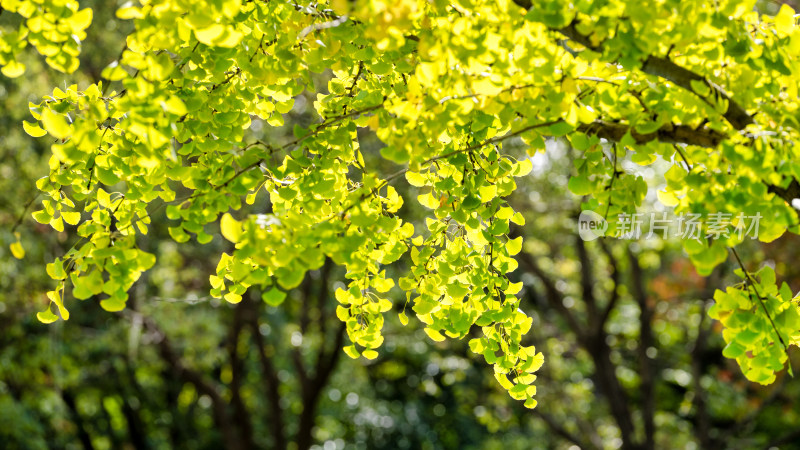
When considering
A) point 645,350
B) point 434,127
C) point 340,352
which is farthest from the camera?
point 340,352

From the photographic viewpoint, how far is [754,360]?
1.96m

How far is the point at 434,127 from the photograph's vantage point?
1.65 meters

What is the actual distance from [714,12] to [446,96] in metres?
0.58

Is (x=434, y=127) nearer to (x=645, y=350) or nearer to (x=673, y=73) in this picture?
(x=673, y=73)

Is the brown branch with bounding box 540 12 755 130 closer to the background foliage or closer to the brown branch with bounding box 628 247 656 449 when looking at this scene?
the background foliage

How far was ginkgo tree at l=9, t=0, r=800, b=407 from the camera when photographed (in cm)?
152

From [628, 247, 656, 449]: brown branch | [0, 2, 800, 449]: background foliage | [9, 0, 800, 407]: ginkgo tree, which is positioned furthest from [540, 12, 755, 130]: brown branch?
[628, 247, 656, 449]: brown branch

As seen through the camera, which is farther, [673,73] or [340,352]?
[340,352]

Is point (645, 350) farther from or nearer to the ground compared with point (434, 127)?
nearer to the ground

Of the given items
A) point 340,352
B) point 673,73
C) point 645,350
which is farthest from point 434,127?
point 340,352

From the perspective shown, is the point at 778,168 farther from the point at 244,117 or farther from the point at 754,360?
the point at 244,117

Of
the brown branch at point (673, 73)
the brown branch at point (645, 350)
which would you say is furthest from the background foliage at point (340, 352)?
the brown branch at point (673, 73)

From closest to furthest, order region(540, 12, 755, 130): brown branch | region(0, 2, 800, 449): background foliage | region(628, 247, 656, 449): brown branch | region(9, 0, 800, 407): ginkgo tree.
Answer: region(9, 0, 800, 407): ginkgo tree < region(540, 12, 755, 130): brown branch < region(0, 2, 800, 449): background foliage < region(628, 247, 656, 449): brown branch

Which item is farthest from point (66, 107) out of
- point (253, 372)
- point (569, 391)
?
point (253, 372)
